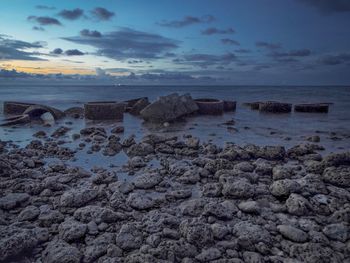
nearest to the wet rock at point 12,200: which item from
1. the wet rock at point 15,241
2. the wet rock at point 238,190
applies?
the wet rock at point 15,241

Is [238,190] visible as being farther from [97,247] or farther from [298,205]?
[97,247]

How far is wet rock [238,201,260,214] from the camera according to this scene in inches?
149

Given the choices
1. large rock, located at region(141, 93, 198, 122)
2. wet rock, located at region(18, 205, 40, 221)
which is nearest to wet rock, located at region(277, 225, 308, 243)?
wet rock, located at region(18, 205, 40, 221)

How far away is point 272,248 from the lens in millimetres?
3023

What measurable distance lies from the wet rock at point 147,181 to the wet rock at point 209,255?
196 cm

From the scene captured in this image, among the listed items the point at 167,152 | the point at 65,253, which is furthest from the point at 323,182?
the point at 65,253

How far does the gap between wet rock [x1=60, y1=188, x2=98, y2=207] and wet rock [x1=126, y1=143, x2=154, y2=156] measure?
8.78 ft

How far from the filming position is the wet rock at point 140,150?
22.6ft

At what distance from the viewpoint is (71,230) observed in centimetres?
326

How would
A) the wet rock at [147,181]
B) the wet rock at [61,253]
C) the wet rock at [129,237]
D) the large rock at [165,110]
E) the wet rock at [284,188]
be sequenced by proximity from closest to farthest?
the wet rock at [61,253], the wet rock at [129,237], the wet rock at [284,188], the wet rock at [147,181], the large rock at [165,110]

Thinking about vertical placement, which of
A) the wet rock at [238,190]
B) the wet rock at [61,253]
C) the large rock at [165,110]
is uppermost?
the large rock at [165,110]

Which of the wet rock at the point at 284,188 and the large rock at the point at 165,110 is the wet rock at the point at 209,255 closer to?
the wet rock at the point at 284,188

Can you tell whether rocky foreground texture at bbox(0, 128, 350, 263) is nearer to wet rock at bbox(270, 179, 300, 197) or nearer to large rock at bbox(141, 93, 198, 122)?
wet rock at bbox(270, 179, 300, 197)

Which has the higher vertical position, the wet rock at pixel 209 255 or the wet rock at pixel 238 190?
the wet rock at pixel 238 190
